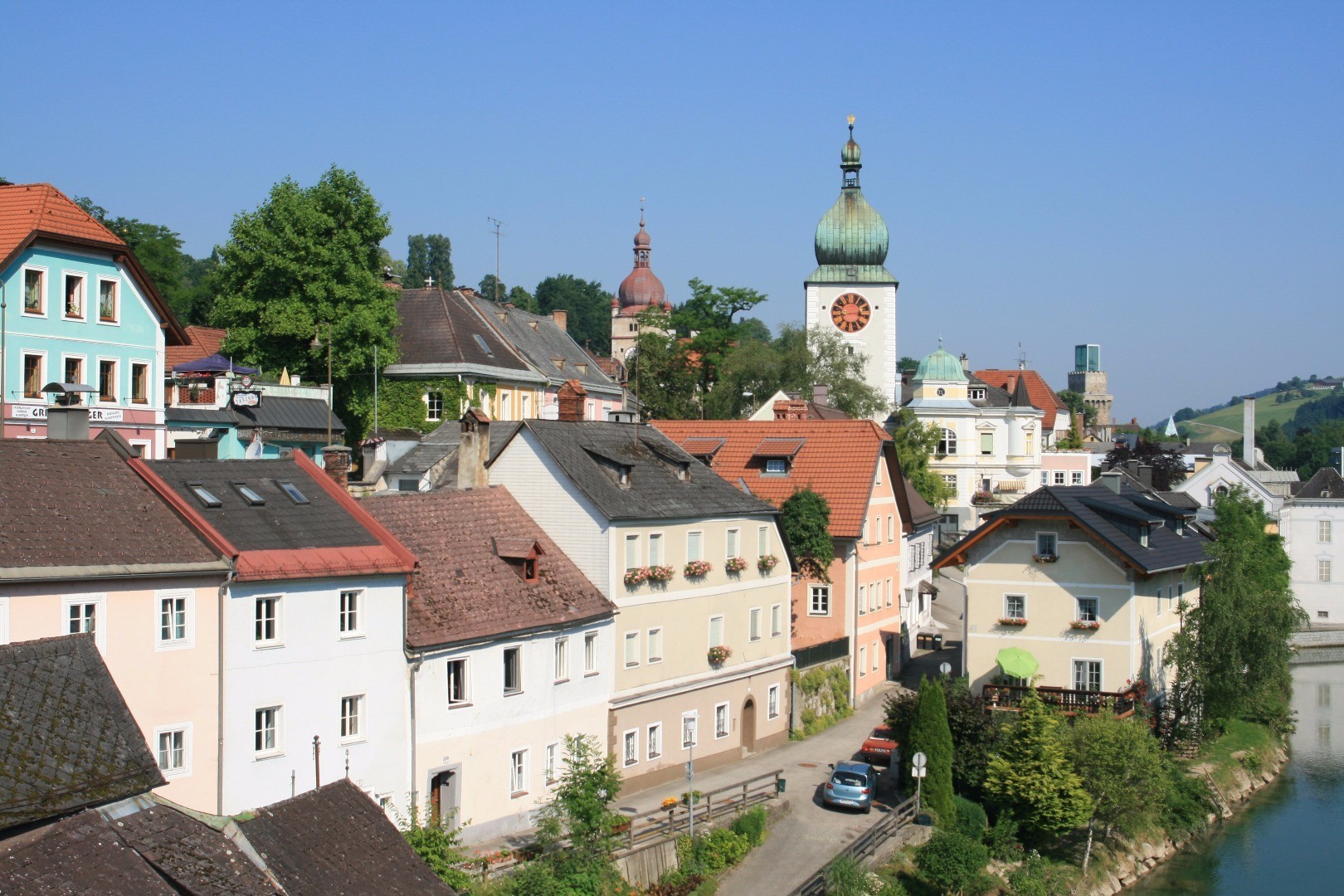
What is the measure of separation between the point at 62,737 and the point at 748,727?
26.4m

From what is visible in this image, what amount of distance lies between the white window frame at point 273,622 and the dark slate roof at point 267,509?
0.92m

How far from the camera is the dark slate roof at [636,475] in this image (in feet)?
121

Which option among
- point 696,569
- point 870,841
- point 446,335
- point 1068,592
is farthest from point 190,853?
point 446,335

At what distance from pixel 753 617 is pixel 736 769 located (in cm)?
458

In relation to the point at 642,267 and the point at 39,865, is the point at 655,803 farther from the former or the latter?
the point at 642,267

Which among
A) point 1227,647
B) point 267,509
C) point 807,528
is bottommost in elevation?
point 1227,647

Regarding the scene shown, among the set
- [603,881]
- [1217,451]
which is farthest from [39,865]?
[1217,451]

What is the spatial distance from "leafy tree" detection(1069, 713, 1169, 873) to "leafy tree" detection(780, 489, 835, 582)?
11155 mm

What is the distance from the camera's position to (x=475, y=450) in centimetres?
3778

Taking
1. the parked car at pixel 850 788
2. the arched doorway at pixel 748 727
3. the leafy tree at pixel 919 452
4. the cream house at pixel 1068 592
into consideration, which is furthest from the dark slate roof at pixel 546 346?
the parked car at pixel 850 788

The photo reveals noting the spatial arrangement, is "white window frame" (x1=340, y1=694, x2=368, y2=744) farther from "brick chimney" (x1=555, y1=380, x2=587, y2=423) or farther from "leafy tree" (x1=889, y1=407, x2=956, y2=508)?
"leafy tree" (x1=889, y1=407, x2=956, y2=508)

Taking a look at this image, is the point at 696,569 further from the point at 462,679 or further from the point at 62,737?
the point at 62,737

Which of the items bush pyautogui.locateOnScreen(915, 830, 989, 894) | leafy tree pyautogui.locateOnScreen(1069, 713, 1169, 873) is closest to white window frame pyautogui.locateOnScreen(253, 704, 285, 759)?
bush pyautogui.locateOnScreen(915, 830, 989, 894)

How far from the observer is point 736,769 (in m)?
39.2
